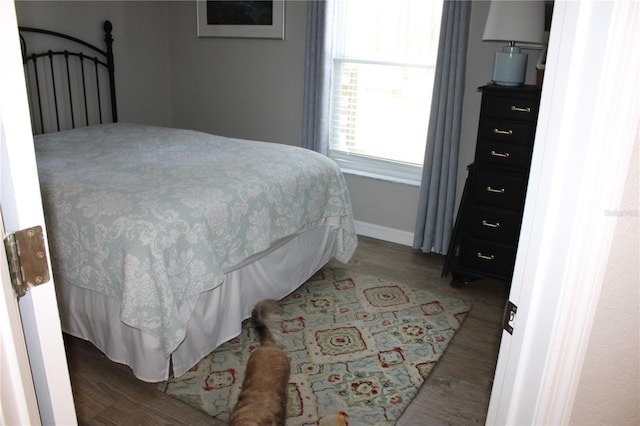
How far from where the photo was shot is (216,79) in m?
4.50

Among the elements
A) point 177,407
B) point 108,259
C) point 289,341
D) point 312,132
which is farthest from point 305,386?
point 312,132

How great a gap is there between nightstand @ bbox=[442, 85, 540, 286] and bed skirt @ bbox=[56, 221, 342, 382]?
1.12m

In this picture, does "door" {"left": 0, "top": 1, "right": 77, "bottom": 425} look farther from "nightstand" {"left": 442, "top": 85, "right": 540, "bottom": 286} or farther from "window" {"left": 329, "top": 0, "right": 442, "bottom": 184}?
"window" {"left": 329, "top": 0, "right": 442, "bottom": 184}

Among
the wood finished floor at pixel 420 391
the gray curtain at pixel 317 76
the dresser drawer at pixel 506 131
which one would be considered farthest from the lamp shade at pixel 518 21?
the wood finished floor at pixel 420 391

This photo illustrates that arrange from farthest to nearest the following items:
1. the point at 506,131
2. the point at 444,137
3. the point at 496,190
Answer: the point at 444,137 < the point at 496,190 < the point at 506,131

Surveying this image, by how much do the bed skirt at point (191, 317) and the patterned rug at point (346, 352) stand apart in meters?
0.08

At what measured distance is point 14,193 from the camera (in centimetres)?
73

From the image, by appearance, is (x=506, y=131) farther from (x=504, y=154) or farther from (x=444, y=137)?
(x=444, y=137)

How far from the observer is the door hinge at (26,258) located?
735 millimetres

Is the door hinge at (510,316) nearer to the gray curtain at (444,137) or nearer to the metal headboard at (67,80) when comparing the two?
the gray curtain at (444,137)

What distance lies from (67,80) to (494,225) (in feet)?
10.7

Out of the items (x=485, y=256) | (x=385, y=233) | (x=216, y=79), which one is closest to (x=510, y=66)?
(x=485, y=256)

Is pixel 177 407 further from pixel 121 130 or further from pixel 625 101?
pixel 121 130

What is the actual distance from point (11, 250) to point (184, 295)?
1367mm
